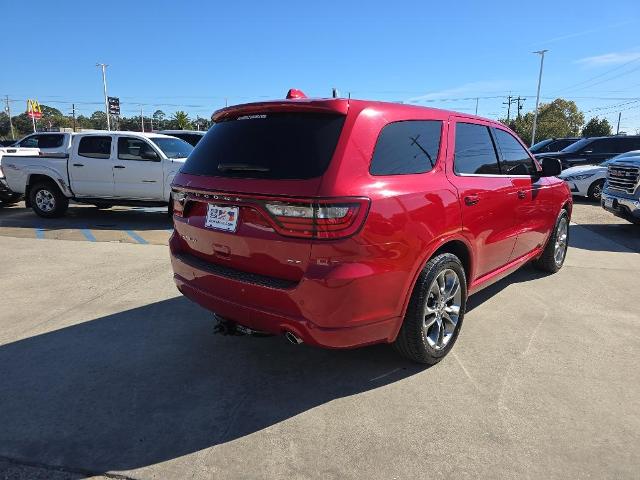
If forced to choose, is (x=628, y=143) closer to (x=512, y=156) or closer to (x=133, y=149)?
(x=512, y=156)

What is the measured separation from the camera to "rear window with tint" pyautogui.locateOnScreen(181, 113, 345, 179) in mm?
2709

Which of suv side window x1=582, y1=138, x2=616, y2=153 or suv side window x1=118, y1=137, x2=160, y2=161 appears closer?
suv side window x1=118, y1=137, x2=160, y2=161

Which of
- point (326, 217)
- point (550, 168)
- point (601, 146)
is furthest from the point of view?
point (601, 146)

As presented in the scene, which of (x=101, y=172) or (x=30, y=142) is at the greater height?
(x=30, y=142)

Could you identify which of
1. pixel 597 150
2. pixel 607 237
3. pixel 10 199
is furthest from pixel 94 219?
pixel 597 150

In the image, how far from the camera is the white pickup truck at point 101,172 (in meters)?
9.50

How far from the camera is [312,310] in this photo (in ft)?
8.58

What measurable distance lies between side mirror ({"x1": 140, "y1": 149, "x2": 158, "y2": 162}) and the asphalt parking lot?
197 inches

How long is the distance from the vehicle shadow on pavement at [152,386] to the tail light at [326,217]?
1145 mm

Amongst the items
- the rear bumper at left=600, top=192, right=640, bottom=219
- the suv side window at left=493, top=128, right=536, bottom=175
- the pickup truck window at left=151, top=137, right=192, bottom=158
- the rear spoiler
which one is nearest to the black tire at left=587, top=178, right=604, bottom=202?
the rear bumper at left=600, top=192, right=640, bottom=219

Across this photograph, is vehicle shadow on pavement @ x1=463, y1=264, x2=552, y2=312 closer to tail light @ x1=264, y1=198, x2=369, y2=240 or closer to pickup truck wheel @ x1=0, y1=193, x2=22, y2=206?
tail light @ x1=264, y1=198, x2=369, y2=240

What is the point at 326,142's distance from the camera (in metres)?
2.73

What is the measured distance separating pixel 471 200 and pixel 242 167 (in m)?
1.74

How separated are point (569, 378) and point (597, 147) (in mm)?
14514
